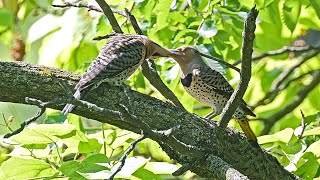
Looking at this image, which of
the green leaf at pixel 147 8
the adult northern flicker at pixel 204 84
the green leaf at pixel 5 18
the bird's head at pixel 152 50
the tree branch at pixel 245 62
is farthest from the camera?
the adult northern flicker at pixel 204 84

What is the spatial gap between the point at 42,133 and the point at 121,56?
0.98 metres

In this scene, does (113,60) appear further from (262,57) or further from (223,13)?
(262,57)

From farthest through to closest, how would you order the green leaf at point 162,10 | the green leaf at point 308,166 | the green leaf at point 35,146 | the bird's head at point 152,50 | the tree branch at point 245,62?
the bird's head at point 152,50, the green leaf at point 162,10, the green leaf at point 308,166, the green leaf at point 35,146, the tree branch at point 245,62

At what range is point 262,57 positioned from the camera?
518 centimetres

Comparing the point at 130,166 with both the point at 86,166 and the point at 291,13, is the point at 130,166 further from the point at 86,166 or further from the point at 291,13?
the point at 291,13

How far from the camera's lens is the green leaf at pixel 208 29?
3666mm

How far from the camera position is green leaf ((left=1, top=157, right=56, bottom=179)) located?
9.53 ft

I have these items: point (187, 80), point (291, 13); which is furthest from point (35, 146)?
point (291, 13)

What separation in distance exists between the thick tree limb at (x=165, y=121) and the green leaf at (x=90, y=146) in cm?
11

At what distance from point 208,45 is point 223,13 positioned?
0.20m

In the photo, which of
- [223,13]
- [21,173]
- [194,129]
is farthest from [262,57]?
[21,173]

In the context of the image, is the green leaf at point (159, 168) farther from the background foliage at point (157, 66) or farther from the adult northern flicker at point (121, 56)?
the adult northern flicker at point (121, 56)

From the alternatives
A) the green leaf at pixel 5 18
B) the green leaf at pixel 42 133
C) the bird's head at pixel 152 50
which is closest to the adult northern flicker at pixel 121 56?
the bird's head at pixel 152 50

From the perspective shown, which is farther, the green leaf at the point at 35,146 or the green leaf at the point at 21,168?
the green leaf at the point at 35,146
